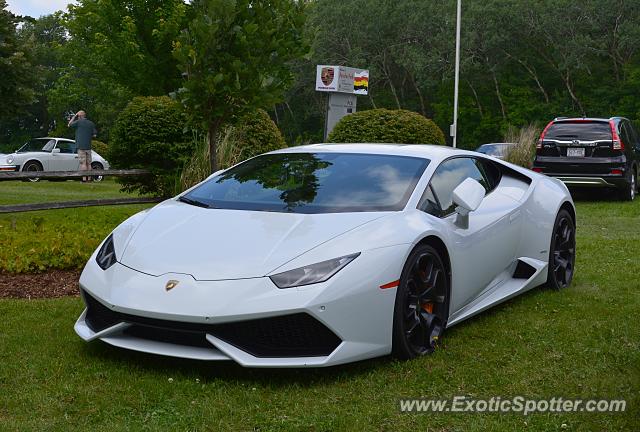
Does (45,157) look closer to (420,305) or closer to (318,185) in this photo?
(318,185)

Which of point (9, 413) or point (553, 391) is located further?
point (553, 391)

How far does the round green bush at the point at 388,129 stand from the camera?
635 inches

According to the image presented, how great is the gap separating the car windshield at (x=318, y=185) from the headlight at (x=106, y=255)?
636 mm

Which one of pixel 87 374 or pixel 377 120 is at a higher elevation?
pixel 377 120

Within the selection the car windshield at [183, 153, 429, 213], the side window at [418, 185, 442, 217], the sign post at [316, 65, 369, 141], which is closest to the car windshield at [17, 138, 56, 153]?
the sign post at [316, 65, 369, 141]

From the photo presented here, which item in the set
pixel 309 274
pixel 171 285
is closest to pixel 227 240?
pixel 171 285

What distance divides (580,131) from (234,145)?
811 centimetres

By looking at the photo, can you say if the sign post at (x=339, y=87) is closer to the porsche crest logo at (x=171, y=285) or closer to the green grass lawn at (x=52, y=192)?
the green grass lawn at (x=52, y=192)

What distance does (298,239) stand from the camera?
4.59 m

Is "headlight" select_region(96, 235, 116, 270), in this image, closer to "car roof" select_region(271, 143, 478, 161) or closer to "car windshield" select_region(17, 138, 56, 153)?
"car roof" select_region(271, 143, 478, 161)

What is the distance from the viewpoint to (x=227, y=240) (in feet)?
15.3

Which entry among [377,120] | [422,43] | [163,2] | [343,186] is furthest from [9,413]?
[422,43]

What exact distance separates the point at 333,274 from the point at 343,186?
1.08m

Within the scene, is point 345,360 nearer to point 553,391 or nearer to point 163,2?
point 553,391
